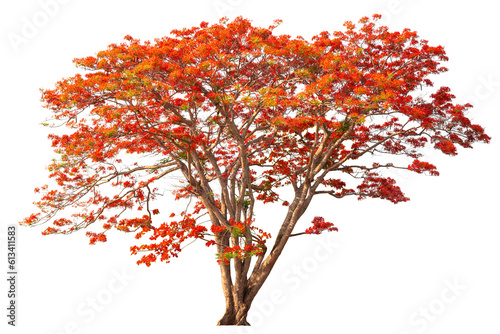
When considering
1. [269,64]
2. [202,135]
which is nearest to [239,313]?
[202,135]

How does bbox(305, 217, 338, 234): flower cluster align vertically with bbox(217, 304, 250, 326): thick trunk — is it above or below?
above

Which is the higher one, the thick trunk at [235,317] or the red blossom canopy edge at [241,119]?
the red blossom canopy edge at [241,119]

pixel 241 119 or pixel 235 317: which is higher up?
pixel 241 119

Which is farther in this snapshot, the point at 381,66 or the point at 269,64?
the point at 381,66

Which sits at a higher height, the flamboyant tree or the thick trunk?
the flamboyant tree

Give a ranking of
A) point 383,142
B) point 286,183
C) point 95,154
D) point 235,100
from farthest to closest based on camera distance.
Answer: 1. point 286,183
2. point 383,142
3. point 95,154
4. point 235,100

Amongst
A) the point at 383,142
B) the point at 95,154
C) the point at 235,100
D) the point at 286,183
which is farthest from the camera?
the point at 286,183

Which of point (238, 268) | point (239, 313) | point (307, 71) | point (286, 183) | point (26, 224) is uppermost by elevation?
point (307, 71)

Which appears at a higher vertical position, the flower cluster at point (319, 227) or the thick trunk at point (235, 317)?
the flower cluster at point (319, 227)

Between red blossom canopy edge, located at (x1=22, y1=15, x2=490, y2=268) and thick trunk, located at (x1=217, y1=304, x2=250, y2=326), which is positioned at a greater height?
red blossom canopy edge, located at (x1=22, y1=15, x2=490, y2=268)

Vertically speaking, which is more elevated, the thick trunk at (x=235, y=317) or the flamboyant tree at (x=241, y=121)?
the flamboyant tree at (x=241, y=121)

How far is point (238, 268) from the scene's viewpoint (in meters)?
9.71

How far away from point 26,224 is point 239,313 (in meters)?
4.57

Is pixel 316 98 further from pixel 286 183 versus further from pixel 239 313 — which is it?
pixel 239 313
